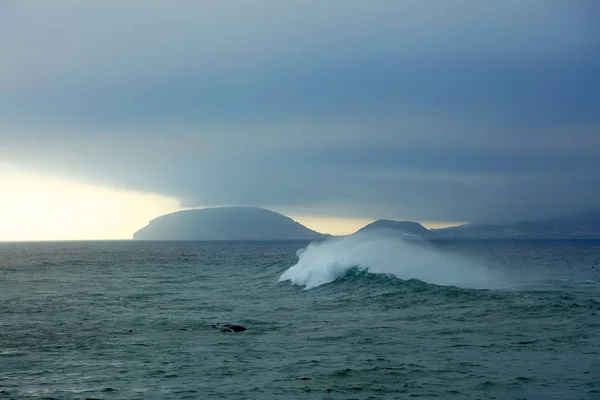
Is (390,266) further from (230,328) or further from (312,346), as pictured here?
(312,346)

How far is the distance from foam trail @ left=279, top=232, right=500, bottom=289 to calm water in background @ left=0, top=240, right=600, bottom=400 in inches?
342

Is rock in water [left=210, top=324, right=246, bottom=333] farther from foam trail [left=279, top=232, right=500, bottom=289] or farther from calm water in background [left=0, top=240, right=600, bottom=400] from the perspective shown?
foam trail [left=279, top=232, right=500, bottom=289]

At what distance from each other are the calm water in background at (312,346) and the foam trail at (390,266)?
8.68 metres

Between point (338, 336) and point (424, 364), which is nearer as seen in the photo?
point (424, 364)

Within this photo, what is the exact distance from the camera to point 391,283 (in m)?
42.7

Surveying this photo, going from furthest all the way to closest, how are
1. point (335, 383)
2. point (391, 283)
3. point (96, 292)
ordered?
point (96, 292) → point (391, 283) → point (335, 383)

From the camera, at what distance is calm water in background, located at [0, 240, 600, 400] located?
17.0m

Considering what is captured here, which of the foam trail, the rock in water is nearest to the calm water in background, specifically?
the rock in water

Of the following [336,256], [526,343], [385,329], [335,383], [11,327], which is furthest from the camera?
[336,256]

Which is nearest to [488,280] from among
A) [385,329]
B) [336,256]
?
[336,256]

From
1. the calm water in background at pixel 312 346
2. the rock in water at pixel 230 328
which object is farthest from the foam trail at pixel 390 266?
the rock in water at pixel 230 328

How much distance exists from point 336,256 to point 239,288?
1478 cm

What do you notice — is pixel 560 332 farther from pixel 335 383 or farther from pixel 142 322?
pixel 142 322

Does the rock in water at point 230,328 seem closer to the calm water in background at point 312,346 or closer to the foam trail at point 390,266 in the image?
the calm water in background at point 312,346
